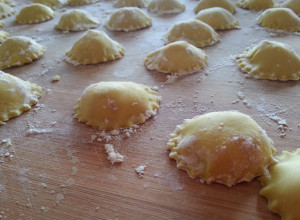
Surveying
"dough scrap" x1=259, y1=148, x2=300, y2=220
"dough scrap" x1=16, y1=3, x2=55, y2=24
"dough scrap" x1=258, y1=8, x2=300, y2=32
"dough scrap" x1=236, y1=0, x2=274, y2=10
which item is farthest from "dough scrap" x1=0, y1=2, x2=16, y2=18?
"dough scrap" x1=259, y1=148, x2=300, y2=220

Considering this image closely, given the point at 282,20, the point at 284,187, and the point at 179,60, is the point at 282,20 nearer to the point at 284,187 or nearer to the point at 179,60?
the point at 179,60

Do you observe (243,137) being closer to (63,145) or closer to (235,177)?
(235,177)

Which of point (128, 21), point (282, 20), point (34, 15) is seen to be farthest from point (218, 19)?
point (34, 15)

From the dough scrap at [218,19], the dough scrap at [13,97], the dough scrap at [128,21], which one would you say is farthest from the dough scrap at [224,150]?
the dough scrap at [128,21]

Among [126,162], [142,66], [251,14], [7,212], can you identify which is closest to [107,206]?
[126,162]

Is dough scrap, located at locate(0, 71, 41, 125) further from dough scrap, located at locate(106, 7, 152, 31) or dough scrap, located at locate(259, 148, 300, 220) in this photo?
dough scrap, located at locate(259, 148, 300, 220)

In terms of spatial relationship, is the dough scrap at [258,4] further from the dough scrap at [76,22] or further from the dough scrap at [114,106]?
the dough scrap at [114,106]

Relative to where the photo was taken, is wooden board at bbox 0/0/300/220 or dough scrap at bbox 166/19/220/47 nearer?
wooden board at bbox 0/0/300/220
